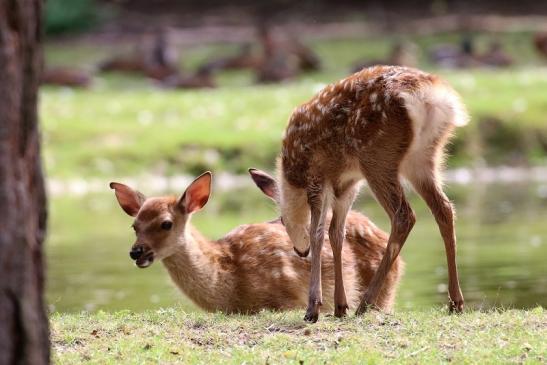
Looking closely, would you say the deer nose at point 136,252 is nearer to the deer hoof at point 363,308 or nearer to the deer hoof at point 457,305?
the deer hoof at point 363,308

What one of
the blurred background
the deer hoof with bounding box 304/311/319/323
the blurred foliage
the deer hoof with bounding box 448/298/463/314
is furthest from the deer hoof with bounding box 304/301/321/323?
the blurred foliage

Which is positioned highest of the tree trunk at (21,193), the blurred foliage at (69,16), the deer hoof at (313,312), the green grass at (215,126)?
the tree trunk at (21,193)

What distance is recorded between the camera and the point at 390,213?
870 centimetres

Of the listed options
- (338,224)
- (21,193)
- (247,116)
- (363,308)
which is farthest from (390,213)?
(247,116)

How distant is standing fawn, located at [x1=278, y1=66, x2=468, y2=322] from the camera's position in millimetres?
8492

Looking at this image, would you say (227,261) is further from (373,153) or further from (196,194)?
(373,153)

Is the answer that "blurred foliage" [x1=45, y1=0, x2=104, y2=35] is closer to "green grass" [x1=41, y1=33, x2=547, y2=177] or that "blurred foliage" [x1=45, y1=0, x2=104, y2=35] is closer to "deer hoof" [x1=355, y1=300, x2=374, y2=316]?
"green grass" [x1=41, y1=33, x2=547, y2=177]

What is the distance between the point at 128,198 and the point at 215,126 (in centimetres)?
1707

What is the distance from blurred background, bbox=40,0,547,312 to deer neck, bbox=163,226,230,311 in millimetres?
1010

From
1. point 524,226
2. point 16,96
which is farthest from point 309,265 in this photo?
point 524,226

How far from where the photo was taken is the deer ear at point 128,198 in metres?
9.71

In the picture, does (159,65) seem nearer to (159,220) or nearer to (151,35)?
(151,35)

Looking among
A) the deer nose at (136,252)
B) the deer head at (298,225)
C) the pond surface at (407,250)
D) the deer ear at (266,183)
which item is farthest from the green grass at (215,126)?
the deer nose at (136,252)

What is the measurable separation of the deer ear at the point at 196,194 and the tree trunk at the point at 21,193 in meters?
4.10
